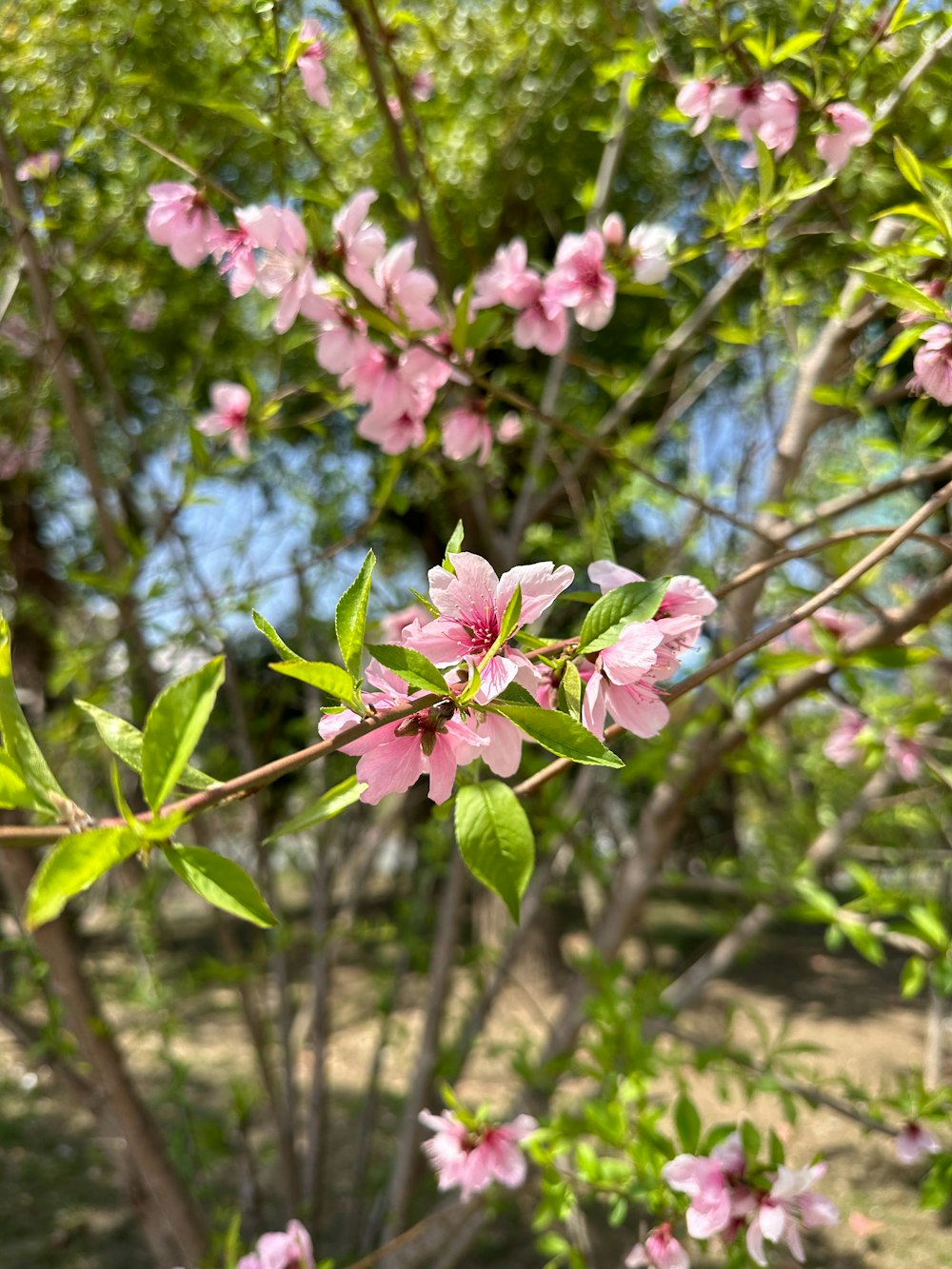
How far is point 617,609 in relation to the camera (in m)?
0.60

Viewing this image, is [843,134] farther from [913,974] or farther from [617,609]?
[913,974]

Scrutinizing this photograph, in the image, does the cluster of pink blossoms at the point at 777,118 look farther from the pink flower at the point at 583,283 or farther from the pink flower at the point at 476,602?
the pink flower at the point at 476,602

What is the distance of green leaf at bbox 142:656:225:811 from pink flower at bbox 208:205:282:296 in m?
0.68

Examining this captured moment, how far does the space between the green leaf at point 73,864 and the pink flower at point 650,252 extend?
3.48 feet

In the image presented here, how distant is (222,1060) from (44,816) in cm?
576

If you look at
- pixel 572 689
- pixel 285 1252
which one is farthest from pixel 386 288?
pixel 285 1252

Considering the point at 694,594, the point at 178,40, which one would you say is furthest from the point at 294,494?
the point at 694,594

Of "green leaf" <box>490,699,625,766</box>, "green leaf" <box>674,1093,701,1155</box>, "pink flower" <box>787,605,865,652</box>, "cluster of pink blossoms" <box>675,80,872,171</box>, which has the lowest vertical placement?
"green leaf" <box>674,1093,701,1155</box>

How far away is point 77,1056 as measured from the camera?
211cm

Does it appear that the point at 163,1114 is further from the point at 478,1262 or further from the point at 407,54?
the point at 407,54

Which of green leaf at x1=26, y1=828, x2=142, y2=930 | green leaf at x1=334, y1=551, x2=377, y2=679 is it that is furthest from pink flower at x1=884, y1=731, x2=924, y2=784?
green leaf at x1=26, y1=828, x2=142, y2=930

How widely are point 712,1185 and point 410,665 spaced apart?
92cm

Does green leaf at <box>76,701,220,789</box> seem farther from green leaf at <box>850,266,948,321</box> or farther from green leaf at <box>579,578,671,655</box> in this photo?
green leaf at <box>850,266,948,321</box>

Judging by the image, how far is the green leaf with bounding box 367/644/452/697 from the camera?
0.52 meters
